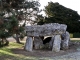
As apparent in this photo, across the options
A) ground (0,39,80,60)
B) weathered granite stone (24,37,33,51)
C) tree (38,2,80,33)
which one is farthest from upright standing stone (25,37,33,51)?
tree (38,2,80,33)

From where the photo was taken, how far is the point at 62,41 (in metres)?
15.7

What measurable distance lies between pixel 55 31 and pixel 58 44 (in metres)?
1.01

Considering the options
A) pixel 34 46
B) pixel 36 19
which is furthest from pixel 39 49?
pixel 36 19

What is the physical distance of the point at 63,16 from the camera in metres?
29.4

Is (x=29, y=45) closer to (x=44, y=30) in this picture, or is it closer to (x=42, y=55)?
(x=44, y=30)

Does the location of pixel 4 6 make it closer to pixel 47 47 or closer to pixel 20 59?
pixel 20 59

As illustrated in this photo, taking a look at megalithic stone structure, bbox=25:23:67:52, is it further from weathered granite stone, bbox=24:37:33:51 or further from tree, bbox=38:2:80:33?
tree, bbox=38:2:80:33

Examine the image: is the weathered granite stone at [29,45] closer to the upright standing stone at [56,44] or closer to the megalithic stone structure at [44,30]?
the megalithic stone structure at [44,30]

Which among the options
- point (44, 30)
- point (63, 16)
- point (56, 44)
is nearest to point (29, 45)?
point (44, 30)

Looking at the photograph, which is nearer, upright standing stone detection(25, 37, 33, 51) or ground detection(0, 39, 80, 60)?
ground detection(0, 39, 80, 60)

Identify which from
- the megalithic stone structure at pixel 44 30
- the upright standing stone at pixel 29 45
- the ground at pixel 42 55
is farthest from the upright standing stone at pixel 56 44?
the upright standing stone at pixel 29 45

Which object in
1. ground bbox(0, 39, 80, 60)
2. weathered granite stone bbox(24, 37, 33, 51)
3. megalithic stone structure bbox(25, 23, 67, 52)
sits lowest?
ground bbox(0, 39, 80, 60)

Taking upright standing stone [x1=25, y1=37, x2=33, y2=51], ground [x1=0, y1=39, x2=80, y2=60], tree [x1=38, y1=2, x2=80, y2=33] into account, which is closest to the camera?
ground [x1=0, y1=39, x2=80, y2=60]

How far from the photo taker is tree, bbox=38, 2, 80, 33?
28.3 m
